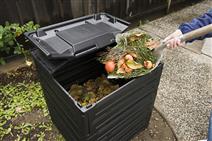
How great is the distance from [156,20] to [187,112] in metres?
2.35

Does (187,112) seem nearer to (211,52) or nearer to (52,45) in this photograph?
(211,52)

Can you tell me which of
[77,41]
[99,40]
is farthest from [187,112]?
[77,41]

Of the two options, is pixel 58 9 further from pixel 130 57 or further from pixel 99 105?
pixel 99 105

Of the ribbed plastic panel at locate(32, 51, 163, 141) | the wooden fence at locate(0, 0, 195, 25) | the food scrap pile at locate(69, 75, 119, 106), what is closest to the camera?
the ribbed plastic panel at locate(32, 51, 163, 141)

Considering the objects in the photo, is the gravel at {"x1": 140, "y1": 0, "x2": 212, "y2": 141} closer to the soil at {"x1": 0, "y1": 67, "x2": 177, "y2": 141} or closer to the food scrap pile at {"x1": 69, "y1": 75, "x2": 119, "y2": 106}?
the soil at {"x1": 0, "y1": 67, "x2": 177, "y2": 141}

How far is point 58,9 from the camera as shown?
9.05 ft

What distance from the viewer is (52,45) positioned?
127 cm

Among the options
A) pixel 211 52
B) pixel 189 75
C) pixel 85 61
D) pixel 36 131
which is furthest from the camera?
pixel 211 52

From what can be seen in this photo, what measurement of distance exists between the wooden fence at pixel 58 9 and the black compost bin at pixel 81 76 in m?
1.27

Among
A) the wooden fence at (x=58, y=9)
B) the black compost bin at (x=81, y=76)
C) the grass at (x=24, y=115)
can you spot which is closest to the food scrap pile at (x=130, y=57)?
the black compost bin at (x=81, y=76)

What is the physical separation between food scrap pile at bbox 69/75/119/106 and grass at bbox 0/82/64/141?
0.50 m

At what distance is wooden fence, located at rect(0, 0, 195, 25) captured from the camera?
2441mm

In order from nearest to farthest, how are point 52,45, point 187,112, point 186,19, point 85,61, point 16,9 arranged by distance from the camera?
point 52,45
point 85,61
point 187,112
point 16,9
point 186,19

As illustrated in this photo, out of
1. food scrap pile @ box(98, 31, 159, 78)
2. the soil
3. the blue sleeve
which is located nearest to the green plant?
the soil
